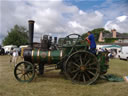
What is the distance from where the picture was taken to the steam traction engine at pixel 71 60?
5.17 metres

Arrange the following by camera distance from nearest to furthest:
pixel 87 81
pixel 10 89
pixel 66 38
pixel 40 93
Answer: pixel 40 93 < pixel 10 89 < pixel 87 81 < pixel 66 38

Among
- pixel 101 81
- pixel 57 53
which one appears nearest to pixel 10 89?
pixel 57 53

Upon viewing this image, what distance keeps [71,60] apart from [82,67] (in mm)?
485

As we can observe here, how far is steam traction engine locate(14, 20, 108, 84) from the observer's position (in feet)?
17.0

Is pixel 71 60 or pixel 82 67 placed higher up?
pixel 71 60

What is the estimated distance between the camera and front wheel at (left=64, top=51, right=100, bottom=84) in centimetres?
513

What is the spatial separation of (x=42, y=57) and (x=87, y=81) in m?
2.01

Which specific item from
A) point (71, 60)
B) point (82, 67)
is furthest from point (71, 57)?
point (82, 67)

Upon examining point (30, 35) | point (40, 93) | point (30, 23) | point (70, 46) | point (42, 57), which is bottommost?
point (40, 93)

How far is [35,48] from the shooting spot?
6.02 metres

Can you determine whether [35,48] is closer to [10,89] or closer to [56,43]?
[56,43]

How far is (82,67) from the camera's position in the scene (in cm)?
518

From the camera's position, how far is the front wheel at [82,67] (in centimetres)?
513

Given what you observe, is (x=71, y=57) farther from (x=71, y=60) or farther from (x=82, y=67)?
(x=82, y=67)
